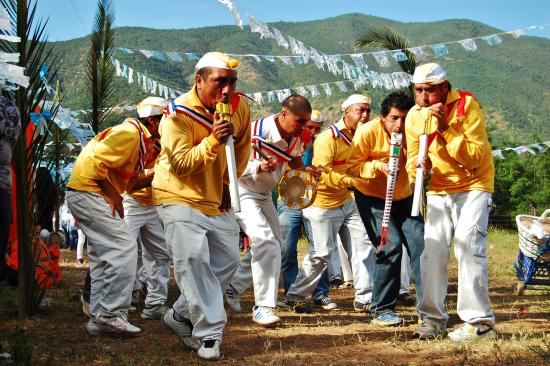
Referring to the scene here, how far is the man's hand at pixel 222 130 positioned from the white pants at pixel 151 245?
2.66 meters

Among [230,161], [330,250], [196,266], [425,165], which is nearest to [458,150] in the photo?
[425,165]

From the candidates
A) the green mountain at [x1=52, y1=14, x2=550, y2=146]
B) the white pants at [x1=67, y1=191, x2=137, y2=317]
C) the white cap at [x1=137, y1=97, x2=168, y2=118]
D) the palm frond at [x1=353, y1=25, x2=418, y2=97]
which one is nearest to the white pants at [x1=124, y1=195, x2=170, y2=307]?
the white pants at [x1=67, y1=191, x2=137, y2=317]

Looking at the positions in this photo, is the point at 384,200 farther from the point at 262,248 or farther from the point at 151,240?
the point at 151,240

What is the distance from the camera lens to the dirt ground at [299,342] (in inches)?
202

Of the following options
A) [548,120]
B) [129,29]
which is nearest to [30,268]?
[548,120]

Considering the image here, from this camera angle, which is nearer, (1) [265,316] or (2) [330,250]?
(1) [265,316]

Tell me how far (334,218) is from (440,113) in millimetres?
2755

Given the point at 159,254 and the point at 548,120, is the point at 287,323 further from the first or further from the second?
the point at 548,120

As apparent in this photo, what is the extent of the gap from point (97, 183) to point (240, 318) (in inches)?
78.2

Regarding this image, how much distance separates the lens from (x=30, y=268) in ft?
22.5

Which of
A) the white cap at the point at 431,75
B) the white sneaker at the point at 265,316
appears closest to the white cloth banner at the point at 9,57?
the white sneaker at the point at 265,316

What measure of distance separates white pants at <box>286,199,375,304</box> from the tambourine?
665 millimetres

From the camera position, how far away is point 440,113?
18.2 feet

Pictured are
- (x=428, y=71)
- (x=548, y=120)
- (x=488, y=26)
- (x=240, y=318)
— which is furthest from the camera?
(x=488, y=26)
